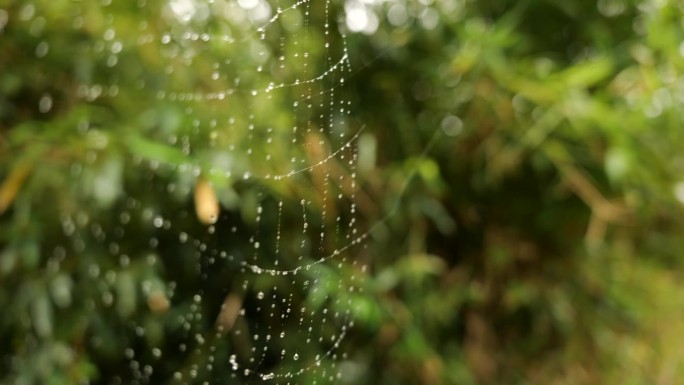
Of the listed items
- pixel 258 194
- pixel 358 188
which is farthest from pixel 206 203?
pixel 358 188

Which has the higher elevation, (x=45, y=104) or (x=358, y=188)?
(x=45, y=104)

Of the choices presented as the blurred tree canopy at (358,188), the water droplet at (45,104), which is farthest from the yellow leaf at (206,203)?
the water droplet at (45,104)

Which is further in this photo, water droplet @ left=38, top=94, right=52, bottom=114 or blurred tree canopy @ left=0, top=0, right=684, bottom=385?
water droplet @ left=38, top=94, right=52, bottom=114

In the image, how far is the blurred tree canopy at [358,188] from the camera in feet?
1.64

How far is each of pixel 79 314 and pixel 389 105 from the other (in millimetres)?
375

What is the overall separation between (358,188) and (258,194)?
0.18m

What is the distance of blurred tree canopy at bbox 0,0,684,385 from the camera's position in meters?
0.50

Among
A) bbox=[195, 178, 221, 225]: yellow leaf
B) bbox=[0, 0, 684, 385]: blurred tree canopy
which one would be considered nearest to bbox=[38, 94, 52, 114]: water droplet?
bbox=[0, 0, 684, 385]: blurred tree canopy

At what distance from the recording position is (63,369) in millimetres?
583

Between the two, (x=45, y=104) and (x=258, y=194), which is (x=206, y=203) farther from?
(x=45, y=104)

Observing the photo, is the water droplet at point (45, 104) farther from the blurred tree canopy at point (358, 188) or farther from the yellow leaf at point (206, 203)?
the yellow leaf at point (206, 203)

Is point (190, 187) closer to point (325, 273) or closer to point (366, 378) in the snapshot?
point (325, 273)

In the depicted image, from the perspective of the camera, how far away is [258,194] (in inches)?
19.5

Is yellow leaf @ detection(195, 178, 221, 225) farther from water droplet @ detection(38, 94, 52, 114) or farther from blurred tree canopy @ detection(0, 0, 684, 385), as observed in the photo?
water droplet @ detection(38, 94, 52, 114)
